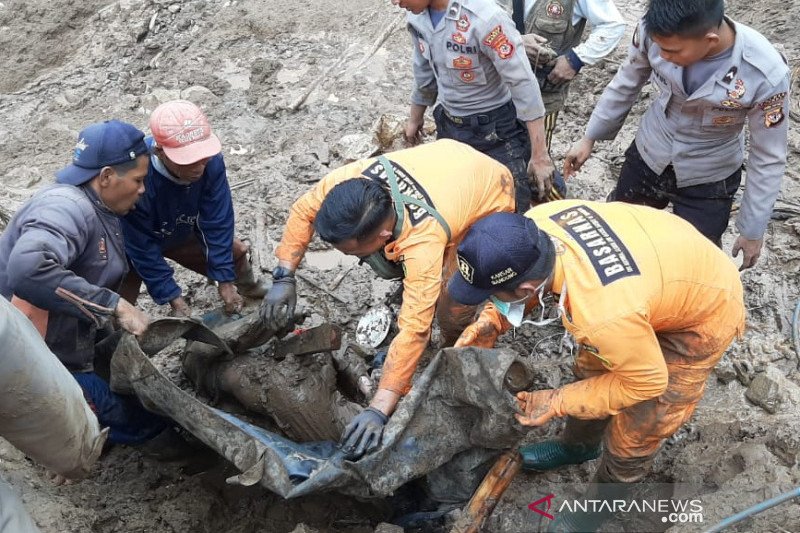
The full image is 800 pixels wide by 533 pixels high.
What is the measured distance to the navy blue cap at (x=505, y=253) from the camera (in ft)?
7.49

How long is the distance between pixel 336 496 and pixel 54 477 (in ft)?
4.10

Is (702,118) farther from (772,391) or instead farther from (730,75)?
(772,391)

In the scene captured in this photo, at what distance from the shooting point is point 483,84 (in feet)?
12.4

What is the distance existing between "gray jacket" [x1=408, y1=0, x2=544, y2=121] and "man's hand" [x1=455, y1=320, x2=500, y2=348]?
1335 millimetres

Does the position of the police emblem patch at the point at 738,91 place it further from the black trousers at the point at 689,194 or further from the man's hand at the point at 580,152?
the man's hand at the point at 580,152

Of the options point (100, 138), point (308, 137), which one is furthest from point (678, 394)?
point (308, 137)

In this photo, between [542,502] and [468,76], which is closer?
[542,502]

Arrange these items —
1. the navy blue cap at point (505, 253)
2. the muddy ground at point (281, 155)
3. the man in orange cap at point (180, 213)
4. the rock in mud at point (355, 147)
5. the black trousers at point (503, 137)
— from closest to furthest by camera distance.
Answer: the navy blue cap at point (505, 253)
the muddy ground at point (281, 155)
the man in orange cap at point (180, 213)
the black trousers at point (503, 137)
the rock in mud at point (355, 147)

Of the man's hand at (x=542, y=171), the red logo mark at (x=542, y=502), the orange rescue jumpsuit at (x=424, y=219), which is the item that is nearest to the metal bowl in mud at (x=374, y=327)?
the orange rescue jumpsuit at (x=424, y=219)

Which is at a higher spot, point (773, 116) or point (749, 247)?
point (773, 116)

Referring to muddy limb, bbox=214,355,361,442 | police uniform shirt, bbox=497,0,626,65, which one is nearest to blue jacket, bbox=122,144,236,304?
muddy limb, bbox=214,355,361,442

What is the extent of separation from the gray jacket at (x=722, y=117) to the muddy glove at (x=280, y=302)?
1892 millimetres

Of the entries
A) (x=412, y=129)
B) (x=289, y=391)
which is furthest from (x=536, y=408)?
(x=412, y=129)

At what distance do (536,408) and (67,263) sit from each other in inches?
75.2
